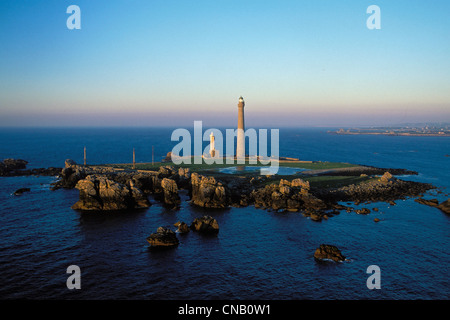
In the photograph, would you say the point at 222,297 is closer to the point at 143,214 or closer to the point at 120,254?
the point at 120,254

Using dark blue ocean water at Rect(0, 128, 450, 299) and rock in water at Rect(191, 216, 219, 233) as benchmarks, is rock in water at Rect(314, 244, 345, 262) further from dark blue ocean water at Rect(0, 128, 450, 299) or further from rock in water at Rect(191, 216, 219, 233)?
rock in water at Rect(191, 216, 219, 233)

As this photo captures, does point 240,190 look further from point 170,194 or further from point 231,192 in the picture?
point 170,194

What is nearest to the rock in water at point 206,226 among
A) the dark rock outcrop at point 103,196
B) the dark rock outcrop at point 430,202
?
the dark rock outcrop at point 103,196

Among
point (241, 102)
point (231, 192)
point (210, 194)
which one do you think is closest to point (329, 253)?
point (210, 194)

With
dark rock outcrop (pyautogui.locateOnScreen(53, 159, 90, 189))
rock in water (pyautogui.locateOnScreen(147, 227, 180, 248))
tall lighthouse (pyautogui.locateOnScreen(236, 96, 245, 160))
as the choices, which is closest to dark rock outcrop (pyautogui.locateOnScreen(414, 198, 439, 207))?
rock in water (pyautogui.locateOnScreen(147, 227, 180, 248))
